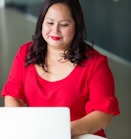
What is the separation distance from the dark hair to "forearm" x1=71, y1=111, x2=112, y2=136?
0.24m

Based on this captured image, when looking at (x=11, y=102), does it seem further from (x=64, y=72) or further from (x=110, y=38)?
(x=110, y=38)

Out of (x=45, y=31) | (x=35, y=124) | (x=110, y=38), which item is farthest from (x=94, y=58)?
(x=110, y=38)

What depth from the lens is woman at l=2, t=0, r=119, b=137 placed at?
143 centimetres

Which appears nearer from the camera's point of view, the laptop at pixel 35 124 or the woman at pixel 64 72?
the laptop at pixel 35 124

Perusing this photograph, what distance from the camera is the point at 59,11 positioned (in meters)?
1.43

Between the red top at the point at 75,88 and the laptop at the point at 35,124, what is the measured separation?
0.36 metres

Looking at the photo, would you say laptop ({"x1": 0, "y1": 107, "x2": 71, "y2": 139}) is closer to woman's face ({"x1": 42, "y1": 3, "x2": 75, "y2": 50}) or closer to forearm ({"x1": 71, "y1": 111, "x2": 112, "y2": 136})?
forearm ({"x1": 71, "y1": 111, "x2": 112, "y2": 136})

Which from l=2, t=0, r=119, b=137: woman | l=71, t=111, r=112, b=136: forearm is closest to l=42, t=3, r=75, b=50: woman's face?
l=2, t=0, r=119, b=137: woman

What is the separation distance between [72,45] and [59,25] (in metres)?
0.14

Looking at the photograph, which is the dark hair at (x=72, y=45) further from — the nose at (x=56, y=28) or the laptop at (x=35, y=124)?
the laptop at (x=35, y=124)

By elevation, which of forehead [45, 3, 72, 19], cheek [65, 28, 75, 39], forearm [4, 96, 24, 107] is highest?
forehead [45, 3, 72, 19]

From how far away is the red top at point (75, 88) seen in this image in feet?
4.73

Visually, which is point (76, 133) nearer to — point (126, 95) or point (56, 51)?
point (56, 51)

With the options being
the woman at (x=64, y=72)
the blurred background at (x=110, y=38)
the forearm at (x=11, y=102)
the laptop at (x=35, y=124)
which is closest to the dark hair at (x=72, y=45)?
the woman at (x=64, y=72)
